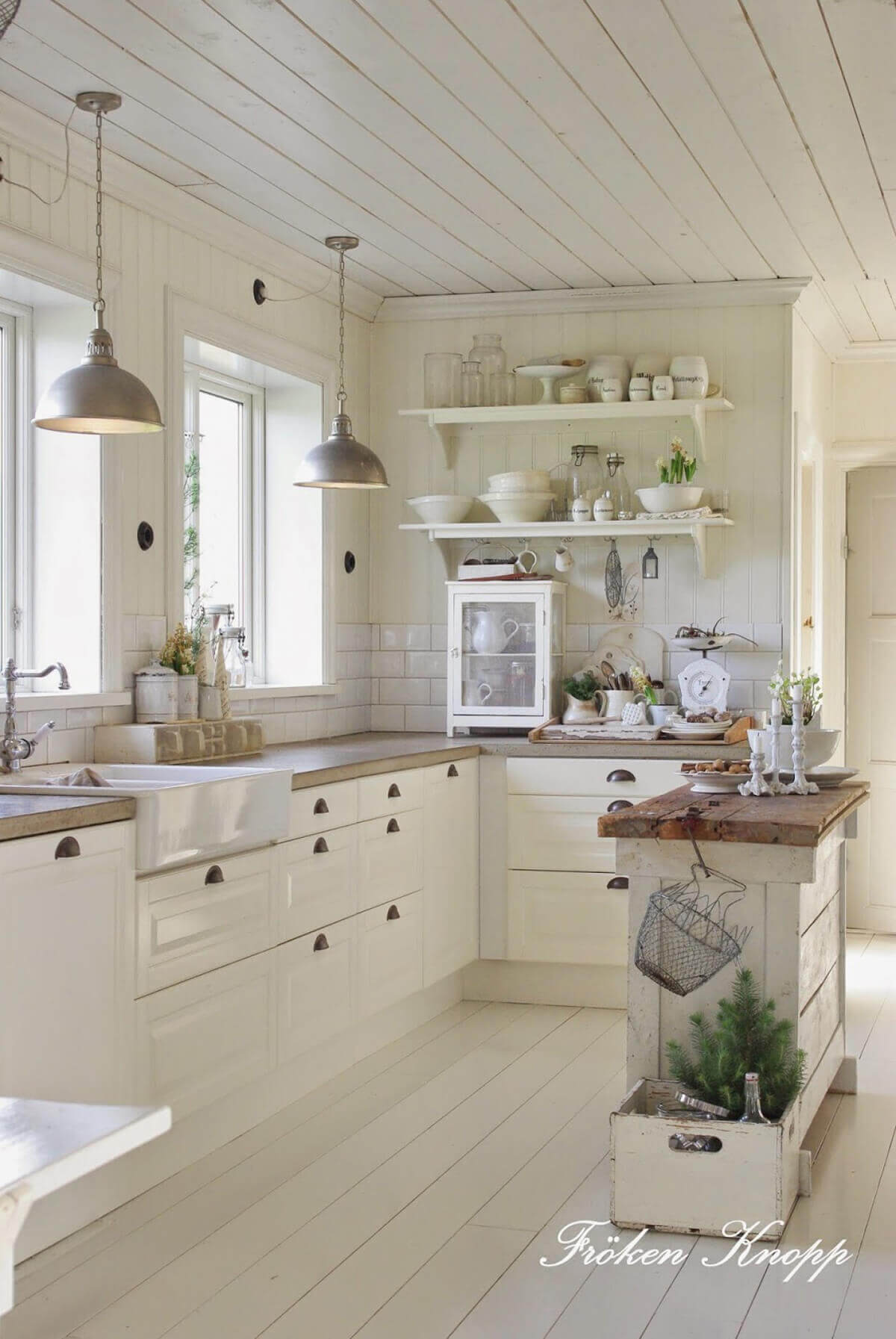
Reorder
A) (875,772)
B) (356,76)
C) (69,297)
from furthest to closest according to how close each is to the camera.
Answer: (875,772), (69,297), (356,76)

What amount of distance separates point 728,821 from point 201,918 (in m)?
1.23

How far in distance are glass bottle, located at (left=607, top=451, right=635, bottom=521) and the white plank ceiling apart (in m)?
0.71

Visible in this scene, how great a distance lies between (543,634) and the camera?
212 inches

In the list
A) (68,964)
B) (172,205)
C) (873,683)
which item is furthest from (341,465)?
(873,683)

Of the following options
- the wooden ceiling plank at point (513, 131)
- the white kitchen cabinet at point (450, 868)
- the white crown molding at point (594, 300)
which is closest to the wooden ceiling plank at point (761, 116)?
the white crown molding at point (594, 300)

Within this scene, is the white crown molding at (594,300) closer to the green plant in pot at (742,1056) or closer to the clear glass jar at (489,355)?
the clear glass jar at (489,355)

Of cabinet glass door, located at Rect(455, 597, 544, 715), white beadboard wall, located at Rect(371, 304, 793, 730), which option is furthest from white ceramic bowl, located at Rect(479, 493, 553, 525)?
cabinet glass door, located at Rect(455, 597, 544, 715)

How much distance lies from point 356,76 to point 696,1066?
2.40 meters

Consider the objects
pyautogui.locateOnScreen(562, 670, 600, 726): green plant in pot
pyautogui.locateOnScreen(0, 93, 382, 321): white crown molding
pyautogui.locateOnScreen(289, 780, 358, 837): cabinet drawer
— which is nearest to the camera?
pyautogui.locateOnScreen(0, 93, 382, 321): white crown molding

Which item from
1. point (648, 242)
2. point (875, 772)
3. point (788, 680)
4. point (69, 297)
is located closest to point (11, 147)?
point (69, 297)

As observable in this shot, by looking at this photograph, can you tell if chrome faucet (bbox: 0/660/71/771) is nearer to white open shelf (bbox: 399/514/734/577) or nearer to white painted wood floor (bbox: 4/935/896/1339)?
white painted wood floor (bbox: 4/935/896/1339)

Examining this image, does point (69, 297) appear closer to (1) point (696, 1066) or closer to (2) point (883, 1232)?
(1) point (696, 1066)

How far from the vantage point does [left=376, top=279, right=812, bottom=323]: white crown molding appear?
214 inches

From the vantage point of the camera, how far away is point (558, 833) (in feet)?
16.6
